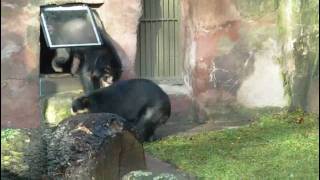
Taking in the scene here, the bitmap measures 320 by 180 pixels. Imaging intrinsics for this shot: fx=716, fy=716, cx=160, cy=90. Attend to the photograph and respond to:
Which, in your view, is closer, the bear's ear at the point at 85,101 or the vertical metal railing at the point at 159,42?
the bear's ear at the point at 85,101

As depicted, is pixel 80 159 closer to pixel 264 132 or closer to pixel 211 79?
pixel 264 132

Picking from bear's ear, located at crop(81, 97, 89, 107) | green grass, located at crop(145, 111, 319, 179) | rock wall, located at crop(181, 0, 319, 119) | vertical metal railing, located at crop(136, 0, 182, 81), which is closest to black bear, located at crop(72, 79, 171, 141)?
bear's ear, located at crop(81, 97, 89, 107)

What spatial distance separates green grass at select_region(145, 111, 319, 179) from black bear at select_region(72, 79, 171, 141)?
0.95 feet

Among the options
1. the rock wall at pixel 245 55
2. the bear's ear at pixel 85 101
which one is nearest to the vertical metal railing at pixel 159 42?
the rock wall at pixel 245 55

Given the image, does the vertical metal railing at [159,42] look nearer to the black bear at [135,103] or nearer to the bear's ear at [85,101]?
the black bear at [135,103]

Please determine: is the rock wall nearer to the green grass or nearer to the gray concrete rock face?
the green grass

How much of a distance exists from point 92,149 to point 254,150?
2651mm

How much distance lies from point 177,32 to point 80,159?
16.4 ft

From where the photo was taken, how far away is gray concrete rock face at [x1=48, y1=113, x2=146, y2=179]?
218 inches

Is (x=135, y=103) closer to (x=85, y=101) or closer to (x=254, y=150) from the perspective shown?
(x=85, y=101)

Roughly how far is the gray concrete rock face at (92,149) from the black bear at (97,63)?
347 centimetres

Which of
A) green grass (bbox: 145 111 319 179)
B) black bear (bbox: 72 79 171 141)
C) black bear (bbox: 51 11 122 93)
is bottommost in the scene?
green grass (bbox: 145 111 319 179)

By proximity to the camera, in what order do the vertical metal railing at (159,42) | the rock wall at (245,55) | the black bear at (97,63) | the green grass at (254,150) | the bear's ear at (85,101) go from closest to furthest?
the green grass at (254,150) < the bear's ear at (85,101) < the black bear at (97,63) < the rock wall at (245,55) < the vertical metal railing at (159,42)

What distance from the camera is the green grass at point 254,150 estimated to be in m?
6.75
